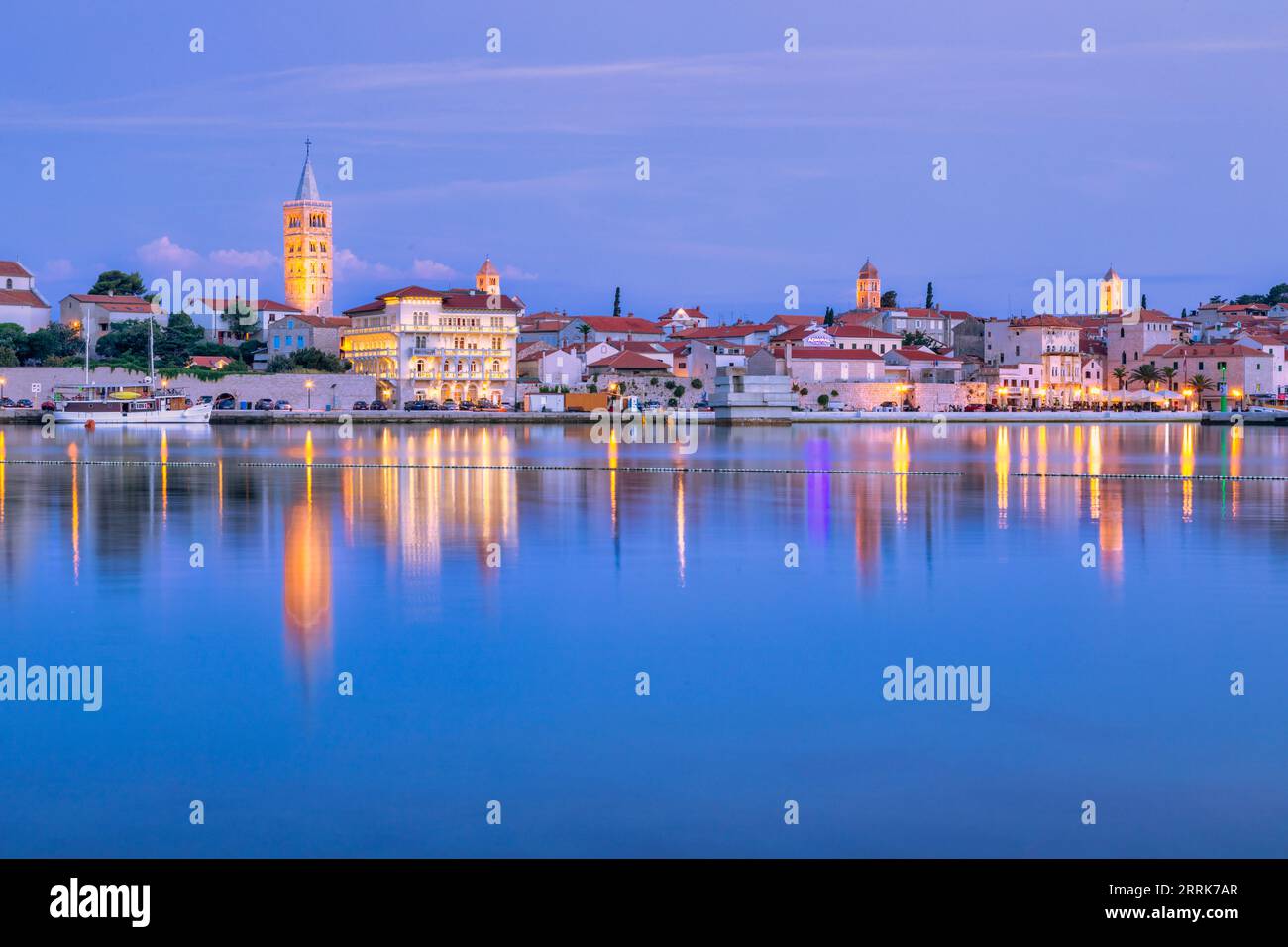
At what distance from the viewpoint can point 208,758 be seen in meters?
6.20

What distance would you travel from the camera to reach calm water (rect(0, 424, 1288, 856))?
543 cm

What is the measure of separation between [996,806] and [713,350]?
3071 inches

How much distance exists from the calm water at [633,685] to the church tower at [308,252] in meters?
81.1

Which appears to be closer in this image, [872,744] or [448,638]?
[872,744]

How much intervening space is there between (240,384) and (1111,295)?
7122 cm

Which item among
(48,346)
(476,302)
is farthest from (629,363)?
(48,346)

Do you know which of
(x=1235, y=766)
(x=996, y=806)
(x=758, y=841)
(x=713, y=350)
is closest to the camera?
(x=758, y=841)

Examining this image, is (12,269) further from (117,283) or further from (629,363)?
(629,363)

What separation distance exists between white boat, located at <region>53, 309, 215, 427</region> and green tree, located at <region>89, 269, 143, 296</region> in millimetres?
19412

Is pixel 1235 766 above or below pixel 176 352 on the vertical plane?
below

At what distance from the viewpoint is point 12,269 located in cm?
7581
